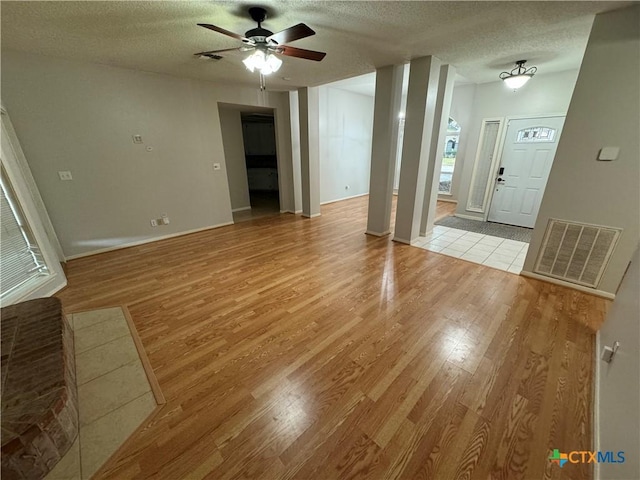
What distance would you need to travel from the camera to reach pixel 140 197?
12.9 ft

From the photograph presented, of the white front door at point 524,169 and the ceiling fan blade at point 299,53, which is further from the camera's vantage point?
the white front door at point 524,169

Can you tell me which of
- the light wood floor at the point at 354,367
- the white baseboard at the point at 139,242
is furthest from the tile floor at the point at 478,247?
the white baseboard at the point at 139,242

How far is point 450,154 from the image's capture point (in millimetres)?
6656

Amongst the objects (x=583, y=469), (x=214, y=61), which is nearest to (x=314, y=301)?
(x=583, y=469)

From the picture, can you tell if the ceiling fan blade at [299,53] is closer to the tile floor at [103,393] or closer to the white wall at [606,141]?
the white wall at [606,141]

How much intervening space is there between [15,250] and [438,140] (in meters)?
5.39

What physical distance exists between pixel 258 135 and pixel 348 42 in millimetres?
5673

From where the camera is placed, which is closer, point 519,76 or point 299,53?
point 299,53

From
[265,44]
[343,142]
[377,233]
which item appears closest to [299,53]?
[265,44]

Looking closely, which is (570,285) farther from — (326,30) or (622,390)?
(326,30)

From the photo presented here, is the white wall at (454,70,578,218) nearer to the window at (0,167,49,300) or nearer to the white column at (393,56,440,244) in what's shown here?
the white column at (393,56,440,244)

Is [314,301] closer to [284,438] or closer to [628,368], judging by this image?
[284,438]

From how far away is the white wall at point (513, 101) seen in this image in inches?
163

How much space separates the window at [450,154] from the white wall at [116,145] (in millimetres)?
4841
